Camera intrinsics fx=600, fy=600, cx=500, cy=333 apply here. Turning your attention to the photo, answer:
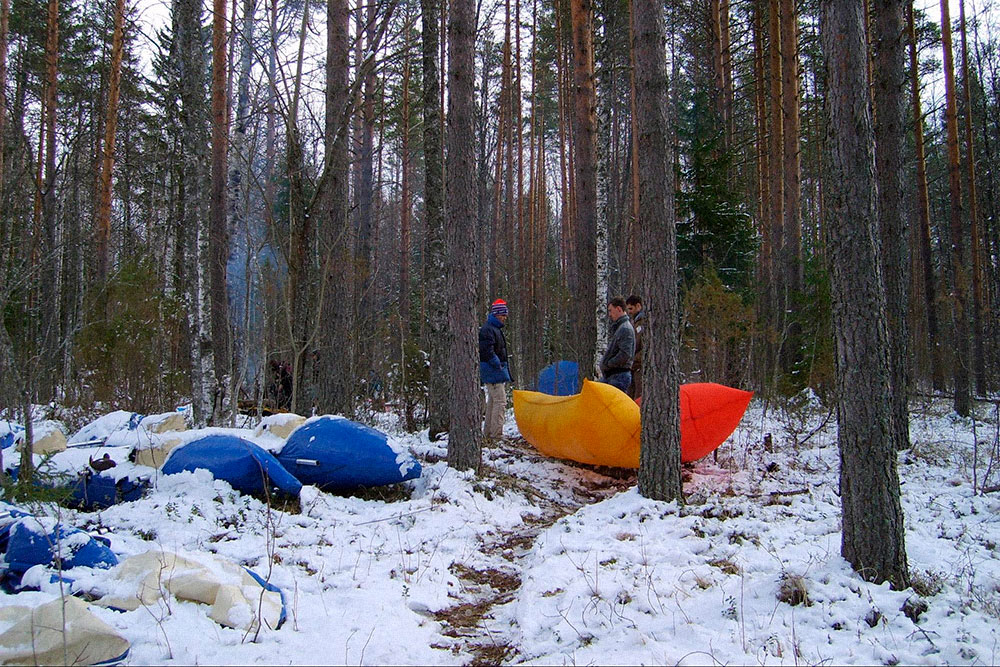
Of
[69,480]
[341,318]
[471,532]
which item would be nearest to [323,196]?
[341,318]

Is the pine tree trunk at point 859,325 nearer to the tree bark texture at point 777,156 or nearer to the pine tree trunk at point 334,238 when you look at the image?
the pine tree trunk at point 334,238

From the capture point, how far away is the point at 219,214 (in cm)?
878

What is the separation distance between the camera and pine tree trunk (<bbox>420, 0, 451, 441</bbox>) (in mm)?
7461

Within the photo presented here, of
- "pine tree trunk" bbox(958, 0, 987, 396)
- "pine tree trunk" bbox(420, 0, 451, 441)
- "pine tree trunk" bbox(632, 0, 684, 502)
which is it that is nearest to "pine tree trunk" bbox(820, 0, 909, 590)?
"pine tree trunk" bbox(632, 0, 684, 502)

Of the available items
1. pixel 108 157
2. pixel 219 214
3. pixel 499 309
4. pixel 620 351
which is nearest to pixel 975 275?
pixel 620 351

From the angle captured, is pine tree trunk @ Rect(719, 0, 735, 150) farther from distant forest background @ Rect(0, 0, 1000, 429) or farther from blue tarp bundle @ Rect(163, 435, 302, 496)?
blue tarp bundle @ Rect(163, 435, 302, 496)

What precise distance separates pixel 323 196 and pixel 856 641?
22.8 ft

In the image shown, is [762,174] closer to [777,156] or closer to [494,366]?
[777,156]

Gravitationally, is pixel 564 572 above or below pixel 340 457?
below

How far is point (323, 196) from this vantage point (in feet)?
24.8

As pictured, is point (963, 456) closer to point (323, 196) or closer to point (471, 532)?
point (471, 532)

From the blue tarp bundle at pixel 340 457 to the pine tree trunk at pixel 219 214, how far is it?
3259mm

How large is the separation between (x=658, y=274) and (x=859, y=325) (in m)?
1.90

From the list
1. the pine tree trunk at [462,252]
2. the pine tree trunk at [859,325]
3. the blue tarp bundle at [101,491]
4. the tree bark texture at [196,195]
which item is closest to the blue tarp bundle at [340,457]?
the pine tree trunk at [462,252]
